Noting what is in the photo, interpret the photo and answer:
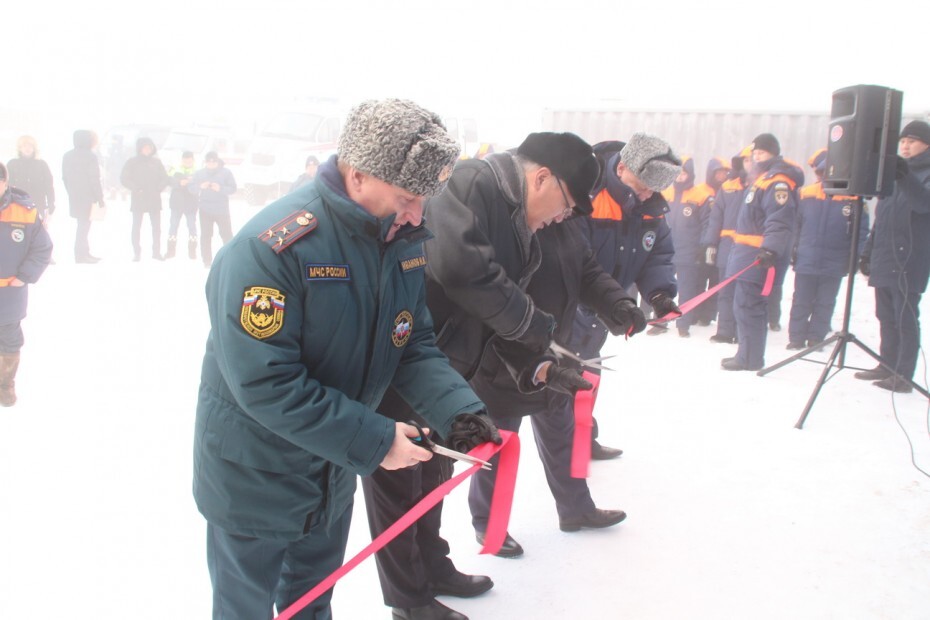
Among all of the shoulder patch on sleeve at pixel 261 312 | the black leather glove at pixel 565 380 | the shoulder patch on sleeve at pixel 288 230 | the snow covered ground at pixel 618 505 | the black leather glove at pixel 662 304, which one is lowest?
the snow covered ground at pixel 618 505

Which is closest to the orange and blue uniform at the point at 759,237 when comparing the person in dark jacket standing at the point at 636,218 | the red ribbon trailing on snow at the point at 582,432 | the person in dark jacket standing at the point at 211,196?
the person in dark jacket standing at the point at 636,218

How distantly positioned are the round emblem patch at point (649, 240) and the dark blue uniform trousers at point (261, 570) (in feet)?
6.63

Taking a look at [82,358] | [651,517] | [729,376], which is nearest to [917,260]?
[729,376]

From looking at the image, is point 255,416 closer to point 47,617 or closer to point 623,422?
point 47,617

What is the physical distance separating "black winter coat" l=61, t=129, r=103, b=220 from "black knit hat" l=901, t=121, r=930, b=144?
9.24m

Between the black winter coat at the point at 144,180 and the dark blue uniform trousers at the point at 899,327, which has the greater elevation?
the black winter coat at the point at 144,180

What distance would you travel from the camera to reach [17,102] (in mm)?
20688

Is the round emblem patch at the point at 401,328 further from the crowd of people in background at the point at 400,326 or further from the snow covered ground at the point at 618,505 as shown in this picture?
the snow covered ground at the point at 618,505

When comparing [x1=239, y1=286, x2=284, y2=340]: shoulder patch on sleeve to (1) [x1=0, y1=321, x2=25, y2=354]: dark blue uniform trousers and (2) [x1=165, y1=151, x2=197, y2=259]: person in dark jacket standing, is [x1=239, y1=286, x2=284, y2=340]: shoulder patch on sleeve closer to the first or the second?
(1) [x1=0, y1=321, x2=25, y2=354]: dark blue uniform trousers

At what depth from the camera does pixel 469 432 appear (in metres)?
1.70

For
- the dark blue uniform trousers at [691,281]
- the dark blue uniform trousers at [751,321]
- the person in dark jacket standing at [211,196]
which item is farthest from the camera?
the person in dark jacket standing at [211,196]

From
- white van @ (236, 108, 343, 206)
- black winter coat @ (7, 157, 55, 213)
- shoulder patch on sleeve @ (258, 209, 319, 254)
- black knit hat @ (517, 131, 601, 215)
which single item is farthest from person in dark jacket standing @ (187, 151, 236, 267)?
shoulder patch on sleeve @ (258, 209, 319, 254)

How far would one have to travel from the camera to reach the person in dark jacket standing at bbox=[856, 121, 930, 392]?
485cm

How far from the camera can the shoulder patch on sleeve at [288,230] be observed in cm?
140
